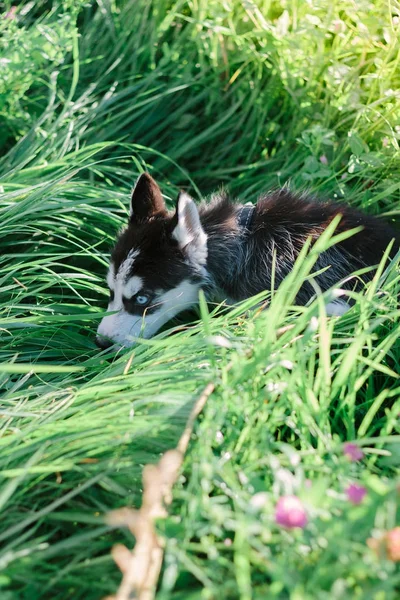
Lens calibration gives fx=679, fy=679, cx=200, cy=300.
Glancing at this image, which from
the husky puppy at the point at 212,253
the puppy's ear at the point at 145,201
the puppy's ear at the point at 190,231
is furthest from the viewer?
the puppy's ear at the point at 145,201

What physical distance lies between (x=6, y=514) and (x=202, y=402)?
2.21 ft

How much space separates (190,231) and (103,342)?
27.8 inches

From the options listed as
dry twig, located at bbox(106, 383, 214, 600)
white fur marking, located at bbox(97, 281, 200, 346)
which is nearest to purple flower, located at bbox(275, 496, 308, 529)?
dry twig, located at bbox(106, 383, 214, 600)

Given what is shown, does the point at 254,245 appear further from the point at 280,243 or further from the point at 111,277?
the point at 111,277

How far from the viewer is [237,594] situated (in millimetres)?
1727

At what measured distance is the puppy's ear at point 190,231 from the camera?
129 inches

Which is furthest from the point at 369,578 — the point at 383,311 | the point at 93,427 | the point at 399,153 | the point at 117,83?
the point at 117,83

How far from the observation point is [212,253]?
3545 mm

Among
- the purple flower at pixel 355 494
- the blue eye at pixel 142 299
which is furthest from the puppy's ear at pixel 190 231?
the purple flower at pixel 355 494

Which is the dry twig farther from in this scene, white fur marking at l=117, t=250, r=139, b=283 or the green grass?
white fur marking at l=117, t=250, r=139, b=283

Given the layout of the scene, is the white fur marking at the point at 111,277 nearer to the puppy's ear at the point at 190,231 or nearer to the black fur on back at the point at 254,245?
the black fur on back at the point at 254,245

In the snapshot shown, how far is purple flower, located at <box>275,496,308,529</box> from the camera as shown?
5.05 feet

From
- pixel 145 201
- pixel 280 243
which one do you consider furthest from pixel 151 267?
pixel 280 243

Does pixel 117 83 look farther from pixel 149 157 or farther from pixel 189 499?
pixel 189 499
